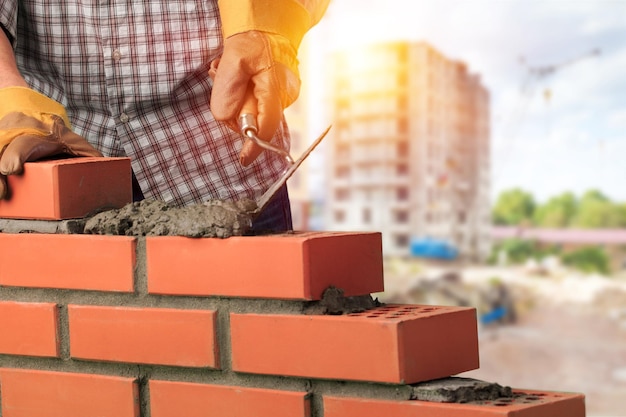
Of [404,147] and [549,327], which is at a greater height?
[404,147]

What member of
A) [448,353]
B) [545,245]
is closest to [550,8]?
[545,245]

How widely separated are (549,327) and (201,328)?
647 cm

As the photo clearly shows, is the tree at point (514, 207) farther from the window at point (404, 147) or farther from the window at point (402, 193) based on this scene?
the window at point (404, 147)

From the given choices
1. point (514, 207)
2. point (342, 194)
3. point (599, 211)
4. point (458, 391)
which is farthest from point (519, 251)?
point (458, 391)

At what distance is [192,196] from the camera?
1.68 m

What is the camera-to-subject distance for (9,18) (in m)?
1.56

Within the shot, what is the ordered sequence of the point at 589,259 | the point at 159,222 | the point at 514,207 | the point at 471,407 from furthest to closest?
1. the point at 589,259
2. the point at 514,207
3. the point at 159,222
4. the point at 471,407

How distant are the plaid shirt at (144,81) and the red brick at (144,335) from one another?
0.50 metres

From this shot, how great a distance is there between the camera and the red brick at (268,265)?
1.04 meters

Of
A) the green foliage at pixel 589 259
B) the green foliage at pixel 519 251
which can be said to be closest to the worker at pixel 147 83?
the green foliage at pixel 519 251

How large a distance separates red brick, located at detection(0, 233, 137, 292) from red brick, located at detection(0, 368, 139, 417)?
12cm

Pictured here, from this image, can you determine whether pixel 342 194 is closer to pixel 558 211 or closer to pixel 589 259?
pixel 558 211

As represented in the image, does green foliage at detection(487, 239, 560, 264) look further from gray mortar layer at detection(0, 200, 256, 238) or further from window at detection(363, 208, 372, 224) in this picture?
gray mortar layer at detection(0, 200, 256, 238)

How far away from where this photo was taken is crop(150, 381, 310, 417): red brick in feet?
3.46
